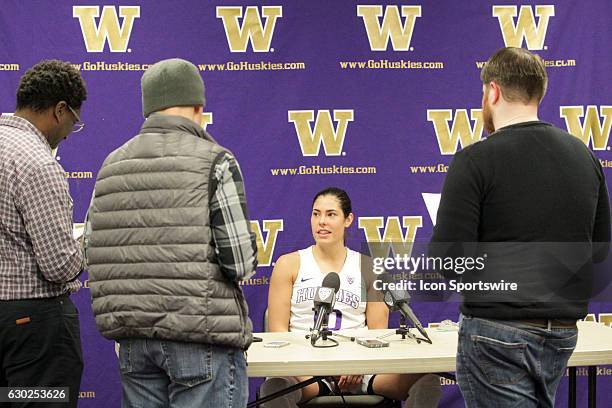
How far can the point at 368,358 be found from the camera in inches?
109

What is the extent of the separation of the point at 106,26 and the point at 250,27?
82cm

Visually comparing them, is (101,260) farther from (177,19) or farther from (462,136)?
(462,136)

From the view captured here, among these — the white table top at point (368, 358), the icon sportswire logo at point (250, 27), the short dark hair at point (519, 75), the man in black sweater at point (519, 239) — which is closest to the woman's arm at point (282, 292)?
the white table top at point (368, 358)

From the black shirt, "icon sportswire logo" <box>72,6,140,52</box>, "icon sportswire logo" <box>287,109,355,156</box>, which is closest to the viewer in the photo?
the black shirt

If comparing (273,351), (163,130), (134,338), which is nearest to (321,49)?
(273,351)

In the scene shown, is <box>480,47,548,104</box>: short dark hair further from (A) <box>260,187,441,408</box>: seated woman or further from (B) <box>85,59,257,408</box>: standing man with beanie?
(A) <box>260,187,441,408</box>: seated woman

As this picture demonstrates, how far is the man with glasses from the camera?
2.33 metres

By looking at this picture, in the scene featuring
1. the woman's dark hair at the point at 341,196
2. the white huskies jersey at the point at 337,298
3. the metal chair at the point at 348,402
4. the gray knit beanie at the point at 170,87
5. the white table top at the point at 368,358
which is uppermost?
the gray knit beanie at the point at 170,87

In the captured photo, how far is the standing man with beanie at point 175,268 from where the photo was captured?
6.35 ft

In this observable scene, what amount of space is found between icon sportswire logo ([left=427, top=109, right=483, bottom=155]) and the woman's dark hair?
2.50 feet

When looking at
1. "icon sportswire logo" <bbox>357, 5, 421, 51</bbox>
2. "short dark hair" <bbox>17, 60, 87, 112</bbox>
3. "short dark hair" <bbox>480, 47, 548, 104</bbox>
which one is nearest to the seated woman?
"icon sportswire logo" <bbox>357, 5, 421, 51</bbox>

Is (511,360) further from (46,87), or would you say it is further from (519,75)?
(46,87)

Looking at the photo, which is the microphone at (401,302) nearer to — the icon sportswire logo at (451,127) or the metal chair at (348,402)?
the metal chair at (348,402)

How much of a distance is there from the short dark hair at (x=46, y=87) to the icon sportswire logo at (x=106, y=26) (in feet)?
5.48
